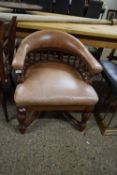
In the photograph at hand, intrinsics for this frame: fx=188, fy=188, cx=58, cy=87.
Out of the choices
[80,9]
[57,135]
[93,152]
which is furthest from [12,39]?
[80,9]

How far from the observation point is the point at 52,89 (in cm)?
137

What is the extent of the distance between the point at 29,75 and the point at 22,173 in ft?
2.36

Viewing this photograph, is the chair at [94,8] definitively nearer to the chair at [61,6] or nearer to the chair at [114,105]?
the chair at [61,6]

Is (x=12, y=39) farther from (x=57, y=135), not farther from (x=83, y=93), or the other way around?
(x=57, y=135)

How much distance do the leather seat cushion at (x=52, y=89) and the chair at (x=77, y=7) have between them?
A: 10.2 feet

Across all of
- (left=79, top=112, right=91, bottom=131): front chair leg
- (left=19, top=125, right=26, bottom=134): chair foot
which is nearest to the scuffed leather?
(left=79, top=112, right=91, bottom=131): front chair leg

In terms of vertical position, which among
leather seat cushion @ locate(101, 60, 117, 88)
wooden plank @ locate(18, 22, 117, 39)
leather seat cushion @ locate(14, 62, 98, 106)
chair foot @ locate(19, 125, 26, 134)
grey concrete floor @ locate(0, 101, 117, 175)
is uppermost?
wooden plank @ locate(18, 22, 117, 39)

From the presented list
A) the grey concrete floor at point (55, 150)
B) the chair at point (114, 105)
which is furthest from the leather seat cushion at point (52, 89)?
the grey concrete floor at point (55, 150)

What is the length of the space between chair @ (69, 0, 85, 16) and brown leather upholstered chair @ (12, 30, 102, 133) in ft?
9.26

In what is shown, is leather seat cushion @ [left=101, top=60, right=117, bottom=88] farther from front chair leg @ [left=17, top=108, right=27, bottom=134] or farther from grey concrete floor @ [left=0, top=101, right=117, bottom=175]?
front chair leg @ [left=17, top=108, right=27, bottom=134]

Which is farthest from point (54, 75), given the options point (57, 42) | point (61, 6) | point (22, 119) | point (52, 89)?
point (61, 6)

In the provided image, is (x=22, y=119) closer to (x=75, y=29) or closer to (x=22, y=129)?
(x=22, y=129)

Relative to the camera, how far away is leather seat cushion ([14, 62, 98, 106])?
131 centimetres

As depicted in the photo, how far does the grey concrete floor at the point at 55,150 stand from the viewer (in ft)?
4.38
